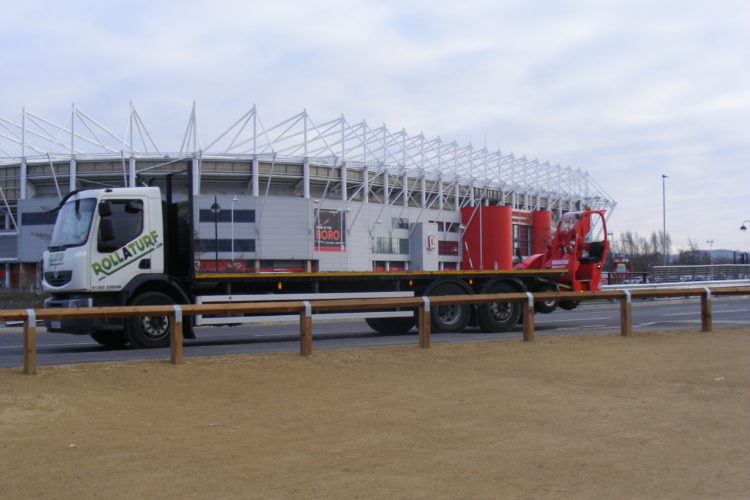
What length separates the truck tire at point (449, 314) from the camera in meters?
16.7

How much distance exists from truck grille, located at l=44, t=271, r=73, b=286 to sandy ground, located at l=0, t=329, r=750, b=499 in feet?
13.2

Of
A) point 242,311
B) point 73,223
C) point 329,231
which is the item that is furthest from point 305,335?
point 329,231

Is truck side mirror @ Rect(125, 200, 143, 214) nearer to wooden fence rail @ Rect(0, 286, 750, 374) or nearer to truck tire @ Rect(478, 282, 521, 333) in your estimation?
wooden fence rail @ Rect(0, 286, 750, 374)

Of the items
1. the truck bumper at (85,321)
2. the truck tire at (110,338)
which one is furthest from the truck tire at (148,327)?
the truck tire at (110,338)

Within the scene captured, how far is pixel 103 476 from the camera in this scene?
17.1 feet

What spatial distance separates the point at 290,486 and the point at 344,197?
6312 centimetres

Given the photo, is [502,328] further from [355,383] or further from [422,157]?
[422,157]

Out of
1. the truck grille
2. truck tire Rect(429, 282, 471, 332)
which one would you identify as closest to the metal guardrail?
truck tire Rect(429, 282, 471, 332)

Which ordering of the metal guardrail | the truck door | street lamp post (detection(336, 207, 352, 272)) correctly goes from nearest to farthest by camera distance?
1. the truck door
2. the metal guardrail
3. street lamp post (detection(336, 207, 352, 272))

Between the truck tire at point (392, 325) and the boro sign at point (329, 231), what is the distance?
4851 cm

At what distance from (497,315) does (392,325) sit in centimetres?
248

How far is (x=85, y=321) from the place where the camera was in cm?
1280

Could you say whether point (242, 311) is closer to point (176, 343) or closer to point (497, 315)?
point (176, 343)

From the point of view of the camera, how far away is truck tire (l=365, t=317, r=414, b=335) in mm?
17250
